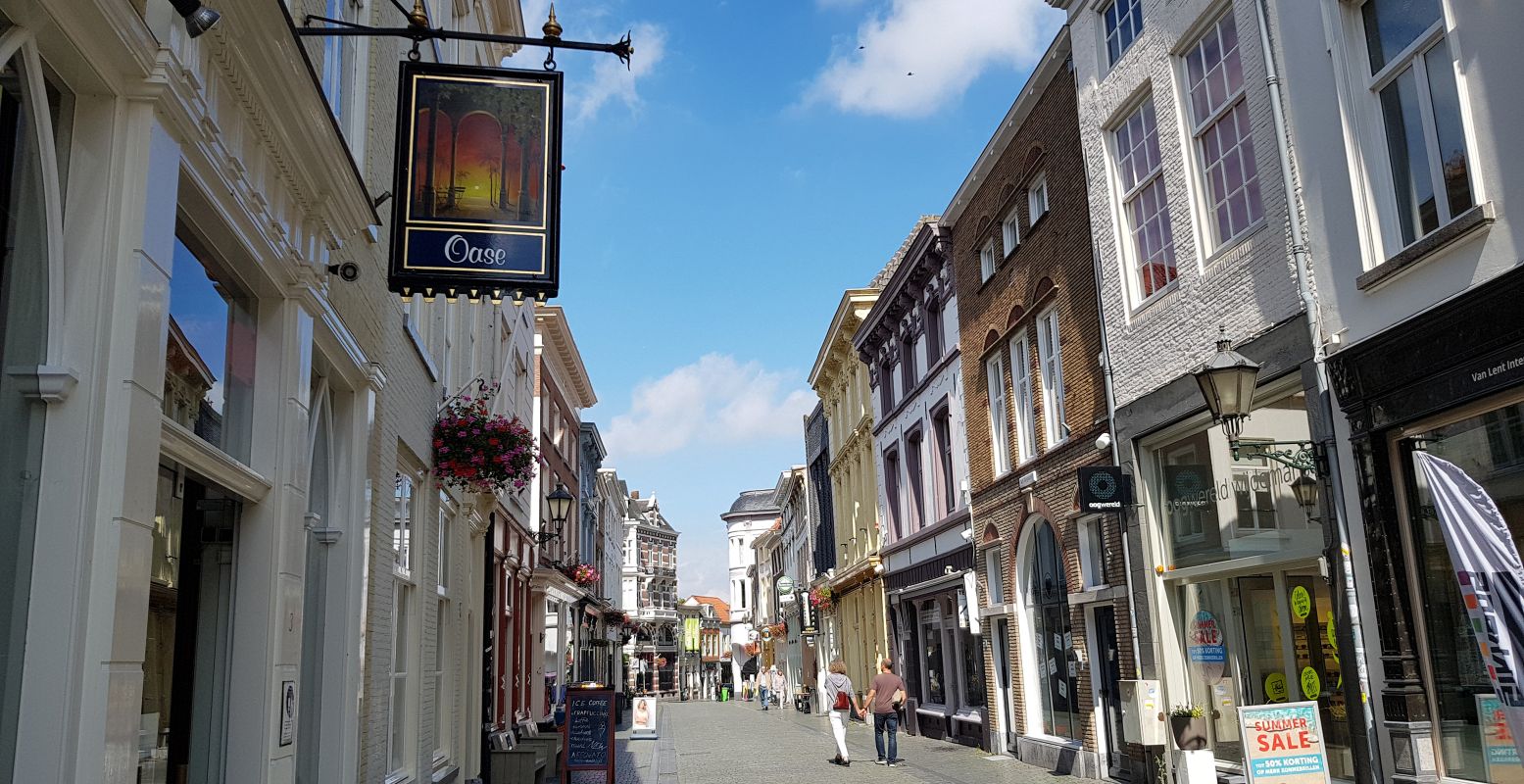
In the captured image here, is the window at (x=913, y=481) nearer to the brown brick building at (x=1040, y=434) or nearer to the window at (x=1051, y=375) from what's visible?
the brown brick building at (x=1040, y=434)

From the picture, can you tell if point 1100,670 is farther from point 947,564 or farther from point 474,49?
point 474,49

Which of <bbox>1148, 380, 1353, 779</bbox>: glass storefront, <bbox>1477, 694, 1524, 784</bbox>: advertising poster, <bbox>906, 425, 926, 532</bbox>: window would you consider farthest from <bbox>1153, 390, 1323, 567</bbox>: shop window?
<bbox>906, 425, 926, 532</bbox>: window

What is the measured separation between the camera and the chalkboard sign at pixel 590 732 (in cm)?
1323

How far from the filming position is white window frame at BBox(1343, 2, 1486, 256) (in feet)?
27.0

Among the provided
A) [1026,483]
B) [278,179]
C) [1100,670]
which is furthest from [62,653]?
[1026,483]

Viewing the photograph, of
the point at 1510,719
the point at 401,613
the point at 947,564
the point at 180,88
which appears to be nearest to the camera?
the point at 180,88

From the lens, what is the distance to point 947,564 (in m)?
22.0

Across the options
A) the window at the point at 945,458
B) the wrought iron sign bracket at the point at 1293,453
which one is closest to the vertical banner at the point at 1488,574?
the wrought iron sign bracket at the point at 1293,453

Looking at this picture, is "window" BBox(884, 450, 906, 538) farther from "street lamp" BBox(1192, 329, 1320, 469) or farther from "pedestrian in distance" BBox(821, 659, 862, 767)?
"street lamp" BBox(1192, 329, 1320, 469)

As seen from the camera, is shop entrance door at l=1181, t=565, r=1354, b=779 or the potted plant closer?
shop entrance door at l=1181, t=565, r=1354, b=779

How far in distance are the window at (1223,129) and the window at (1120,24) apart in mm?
1457

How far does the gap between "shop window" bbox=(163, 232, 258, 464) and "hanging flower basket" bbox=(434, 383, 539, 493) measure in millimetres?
5739

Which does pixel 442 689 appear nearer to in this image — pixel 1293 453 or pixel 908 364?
pixel 1293 453

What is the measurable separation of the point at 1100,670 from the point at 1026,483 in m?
3.08
